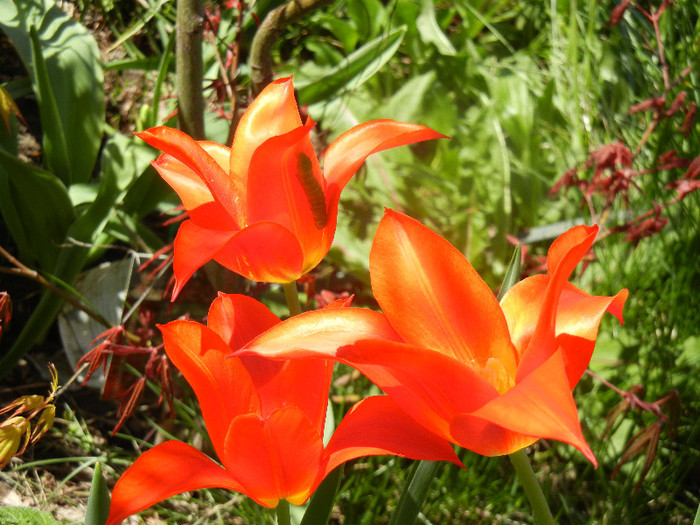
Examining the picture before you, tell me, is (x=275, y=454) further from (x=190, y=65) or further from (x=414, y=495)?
(x=190, y=65)

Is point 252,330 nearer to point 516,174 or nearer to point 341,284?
point 341,284

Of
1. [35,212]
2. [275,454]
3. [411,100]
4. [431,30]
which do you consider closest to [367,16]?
[431,30]

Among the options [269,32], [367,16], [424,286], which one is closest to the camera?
[424,286]

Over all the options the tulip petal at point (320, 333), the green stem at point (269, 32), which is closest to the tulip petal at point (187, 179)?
the tulip petal at point (320, 333)

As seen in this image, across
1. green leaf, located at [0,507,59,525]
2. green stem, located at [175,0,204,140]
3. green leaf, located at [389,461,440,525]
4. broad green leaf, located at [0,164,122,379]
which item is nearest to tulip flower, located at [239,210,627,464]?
green leaf, located at [389,461,440,525]

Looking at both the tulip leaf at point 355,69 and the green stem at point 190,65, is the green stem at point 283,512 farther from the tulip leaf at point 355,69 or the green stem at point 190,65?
the tulip leaf at point 355,69

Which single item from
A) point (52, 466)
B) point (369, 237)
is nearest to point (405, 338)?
point (52, 466)
